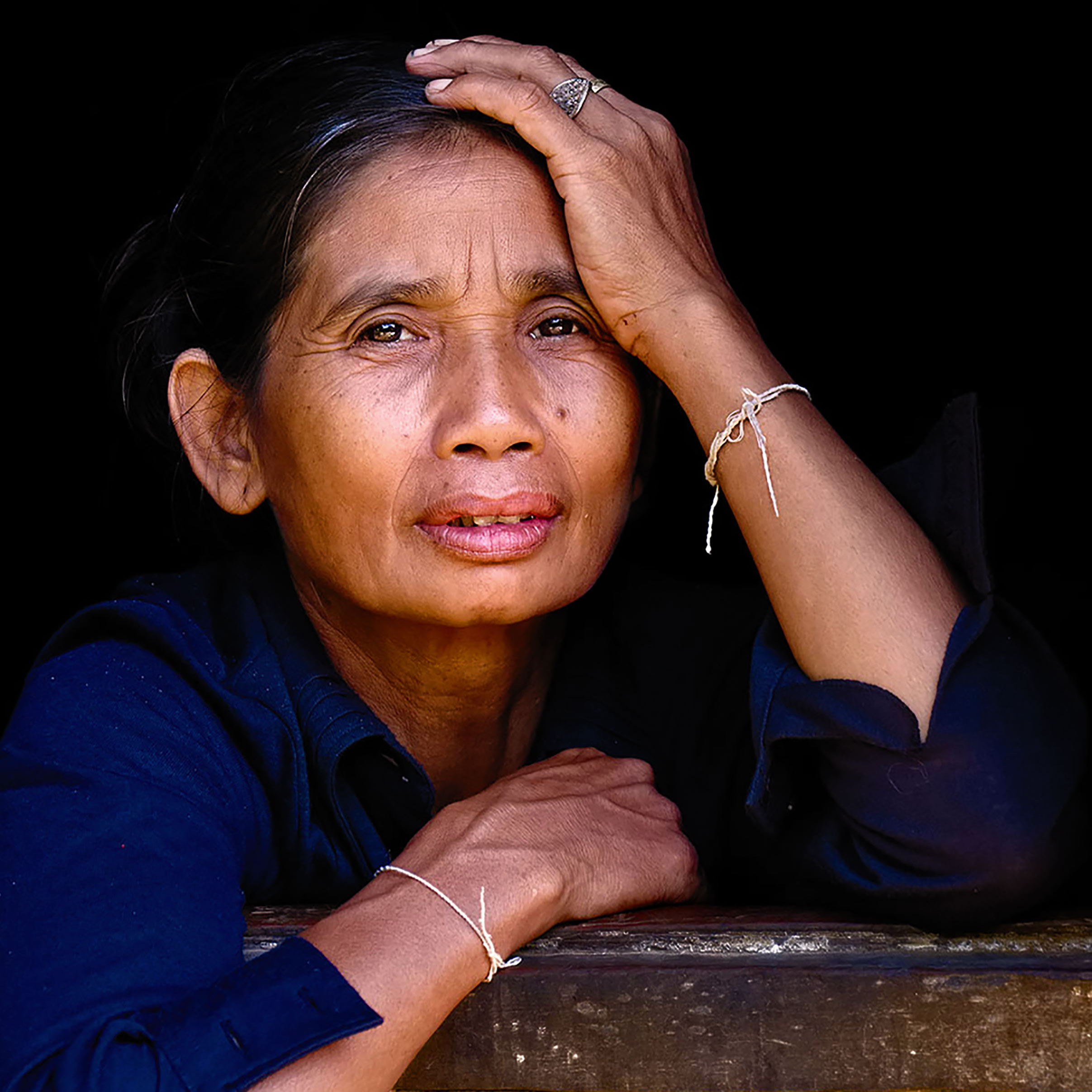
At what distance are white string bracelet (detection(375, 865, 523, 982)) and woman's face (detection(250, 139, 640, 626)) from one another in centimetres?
47

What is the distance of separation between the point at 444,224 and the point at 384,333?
0.57 ft

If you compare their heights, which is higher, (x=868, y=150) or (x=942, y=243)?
(x=868, y=150)

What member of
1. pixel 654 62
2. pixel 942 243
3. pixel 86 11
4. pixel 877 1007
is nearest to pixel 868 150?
pixel 942 243

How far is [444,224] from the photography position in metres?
1.97

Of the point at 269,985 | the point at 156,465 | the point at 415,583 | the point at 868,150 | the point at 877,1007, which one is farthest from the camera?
the point at 868,150

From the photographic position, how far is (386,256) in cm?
198

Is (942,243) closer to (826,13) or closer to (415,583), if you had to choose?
(826,13)

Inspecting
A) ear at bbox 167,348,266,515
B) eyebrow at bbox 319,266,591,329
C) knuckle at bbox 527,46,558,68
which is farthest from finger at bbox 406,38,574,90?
ear at bbox 167,348,266,515

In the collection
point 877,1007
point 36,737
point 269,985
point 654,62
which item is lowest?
point 877,1007

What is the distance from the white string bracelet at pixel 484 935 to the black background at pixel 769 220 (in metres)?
1.92

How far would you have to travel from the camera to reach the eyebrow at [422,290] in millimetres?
1953

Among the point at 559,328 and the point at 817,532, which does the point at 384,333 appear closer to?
the point at 559,328

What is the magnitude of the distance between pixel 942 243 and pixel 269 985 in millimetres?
3057

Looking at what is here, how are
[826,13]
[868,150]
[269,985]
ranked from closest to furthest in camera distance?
[269,985] < [826,13] < [868,150]
